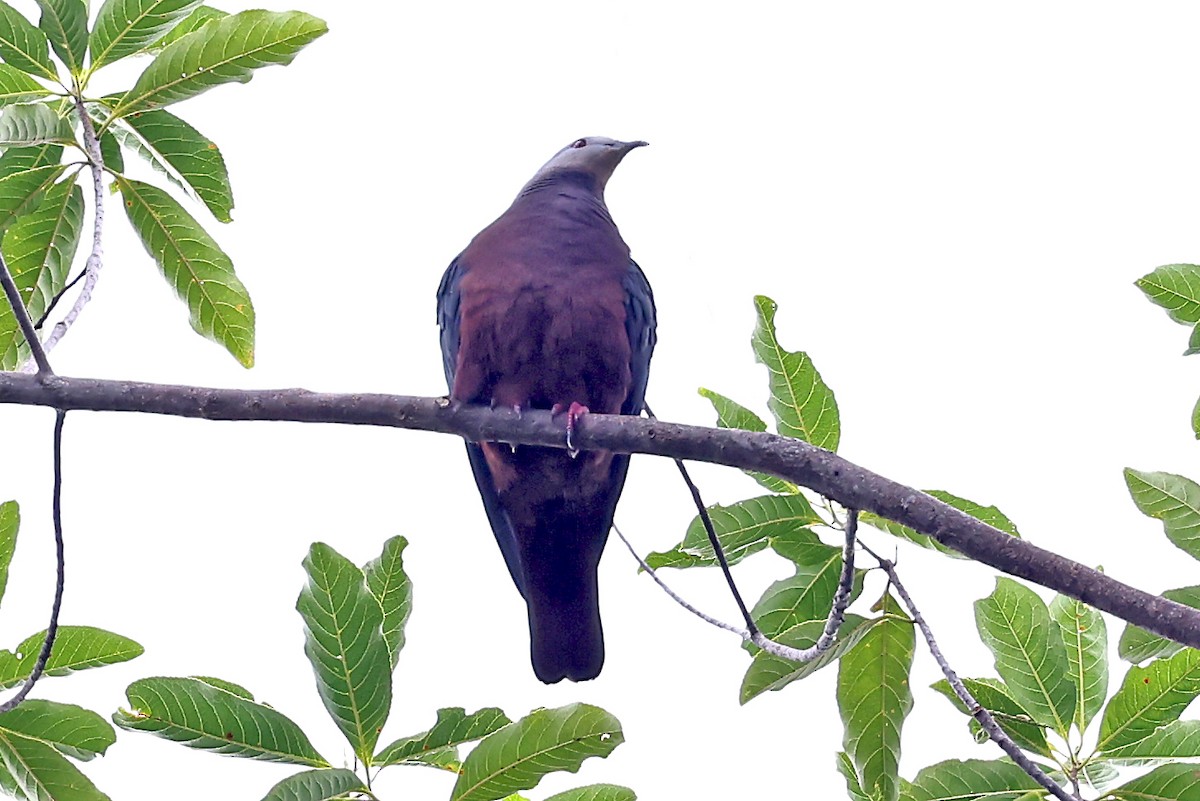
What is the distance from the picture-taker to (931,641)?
193cm

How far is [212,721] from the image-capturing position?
6.97ft

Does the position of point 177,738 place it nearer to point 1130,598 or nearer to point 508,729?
point 508,729

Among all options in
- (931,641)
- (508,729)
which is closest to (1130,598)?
(931,641)

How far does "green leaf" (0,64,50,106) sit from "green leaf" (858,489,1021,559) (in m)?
2.01

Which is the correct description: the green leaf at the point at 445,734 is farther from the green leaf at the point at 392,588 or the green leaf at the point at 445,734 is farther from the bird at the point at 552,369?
the bird at the point at 552,369

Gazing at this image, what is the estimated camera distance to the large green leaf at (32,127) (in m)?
2.39

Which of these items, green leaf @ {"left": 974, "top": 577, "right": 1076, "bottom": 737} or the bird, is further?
the bird

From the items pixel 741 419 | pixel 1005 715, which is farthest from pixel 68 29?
pixel 1005 715

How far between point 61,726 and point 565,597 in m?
1.27

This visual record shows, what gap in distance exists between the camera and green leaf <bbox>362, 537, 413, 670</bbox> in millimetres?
2438

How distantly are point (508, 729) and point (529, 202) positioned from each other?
1.68m

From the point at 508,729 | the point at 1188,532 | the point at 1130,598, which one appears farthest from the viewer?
the point at 1188,532

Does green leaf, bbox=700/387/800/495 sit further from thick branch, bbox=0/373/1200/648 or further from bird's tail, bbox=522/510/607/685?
bird's tail, bbox=522/510/607/685

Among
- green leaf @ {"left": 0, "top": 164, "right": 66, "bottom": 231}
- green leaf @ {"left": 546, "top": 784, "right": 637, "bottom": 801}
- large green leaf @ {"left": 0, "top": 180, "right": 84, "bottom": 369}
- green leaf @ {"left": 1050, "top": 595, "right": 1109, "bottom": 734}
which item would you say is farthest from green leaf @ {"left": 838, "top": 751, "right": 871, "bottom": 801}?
green leaf @ {"left": 0, "top": 164, "right": 66, "bottom": 231}
